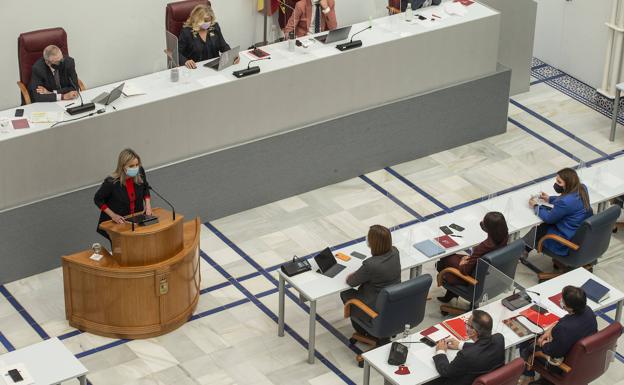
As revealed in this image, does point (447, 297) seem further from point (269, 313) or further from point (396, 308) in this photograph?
point (269, 313)

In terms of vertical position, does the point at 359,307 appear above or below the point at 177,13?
below

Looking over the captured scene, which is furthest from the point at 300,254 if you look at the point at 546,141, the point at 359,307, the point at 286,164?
the point at 546,141

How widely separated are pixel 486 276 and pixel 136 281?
282 centimetres

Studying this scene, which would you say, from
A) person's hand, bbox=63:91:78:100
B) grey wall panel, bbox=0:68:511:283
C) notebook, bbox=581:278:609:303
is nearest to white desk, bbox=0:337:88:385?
grey wall panel, bbox=0:68:511:283

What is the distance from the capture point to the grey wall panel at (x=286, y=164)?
35.6ft

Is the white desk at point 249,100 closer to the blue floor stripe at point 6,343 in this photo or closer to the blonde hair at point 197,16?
the blonde hair at point 197,16

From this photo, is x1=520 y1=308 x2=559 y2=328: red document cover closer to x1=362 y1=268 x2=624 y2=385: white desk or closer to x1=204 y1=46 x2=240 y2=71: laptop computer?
x1=362 y1=268 x2=624 y2=385: white desk

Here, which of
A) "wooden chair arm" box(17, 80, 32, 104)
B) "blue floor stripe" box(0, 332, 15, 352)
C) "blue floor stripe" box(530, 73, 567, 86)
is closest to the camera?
"blue floor stripe" box(0, 332, 15, 352)

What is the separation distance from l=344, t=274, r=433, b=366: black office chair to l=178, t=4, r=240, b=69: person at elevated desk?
11.9 feet

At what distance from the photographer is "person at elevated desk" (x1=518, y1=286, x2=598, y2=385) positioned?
889cm

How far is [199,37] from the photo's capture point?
40.0 ft

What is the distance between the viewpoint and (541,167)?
43.1 ft

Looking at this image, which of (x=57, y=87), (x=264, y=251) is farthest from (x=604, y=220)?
(x=57, y=87)

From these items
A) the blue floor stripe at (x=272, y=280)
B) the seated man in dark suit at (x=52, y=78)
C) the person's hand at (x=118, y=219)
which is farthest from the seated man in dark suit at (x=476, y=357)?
the seated man in dark suit at (x=52, y=78)
